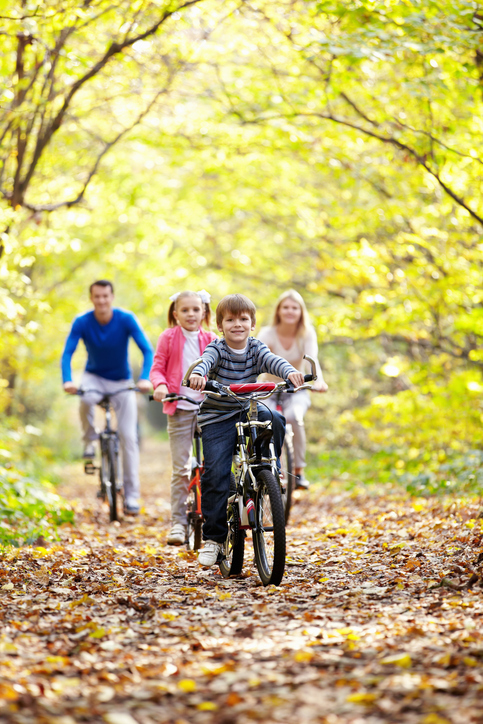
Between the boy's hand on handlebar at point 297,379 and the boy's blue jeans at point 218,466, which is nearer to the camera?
the boy's hand on handlebar at point 297,379

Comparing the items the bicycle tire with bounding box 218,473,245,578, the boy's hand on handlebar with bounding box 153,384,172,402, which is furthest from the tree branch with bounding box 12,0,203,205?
the bicycle tire with bounding box 218,473,245,578

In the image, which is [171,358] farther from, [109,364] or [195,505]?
[109,364]

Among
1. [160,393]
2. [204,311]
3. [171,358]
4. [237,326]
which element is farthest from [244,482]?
[204,311]

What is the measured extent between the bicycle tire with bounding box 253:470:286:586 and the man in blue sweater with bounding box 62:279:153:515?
11.0 ft

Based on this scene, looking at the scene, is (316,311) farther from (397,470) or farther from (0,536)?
(0,536)

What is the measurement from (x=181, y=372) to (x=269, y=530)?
Answer: 2136 millimetres

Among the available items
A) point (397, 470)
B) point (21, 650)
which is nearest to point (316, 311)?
point (397, 470)

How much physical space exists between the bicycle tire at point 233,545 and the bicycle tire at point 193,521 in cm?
86

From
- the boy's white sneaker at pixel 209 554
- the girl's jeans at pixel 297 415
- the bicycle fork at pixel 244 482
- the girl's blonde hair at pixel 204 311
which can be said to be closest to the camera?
the bicycle fork at pixel 244 482

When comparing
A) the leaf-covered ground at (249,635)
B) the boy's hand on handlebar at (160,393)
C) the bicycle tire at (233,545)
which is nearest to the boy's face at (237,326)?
the boy's hand on handlebar at (160,393)

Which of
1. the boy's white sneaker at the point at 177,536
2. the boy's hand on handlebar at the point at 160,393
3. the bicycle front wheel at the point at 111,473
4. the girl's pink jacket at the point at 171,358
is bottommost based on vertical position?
the boy's white sneaker at the point at 177,536

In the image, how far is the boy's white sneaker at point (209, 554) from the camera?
5301 millimetres

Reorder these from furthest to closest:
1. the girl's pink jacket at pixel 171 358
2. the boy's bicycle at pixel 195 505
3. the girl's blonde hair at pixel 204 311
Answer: the girl's blonde hair at pixel 204 311
the girl's pink jacket at pixel 171 358
the boy's bicycle at pixel 195 505

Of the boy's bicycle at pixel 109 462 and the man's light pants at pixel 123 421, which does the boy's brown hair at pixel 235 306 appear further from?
the man's light pants at pixel 123 421
